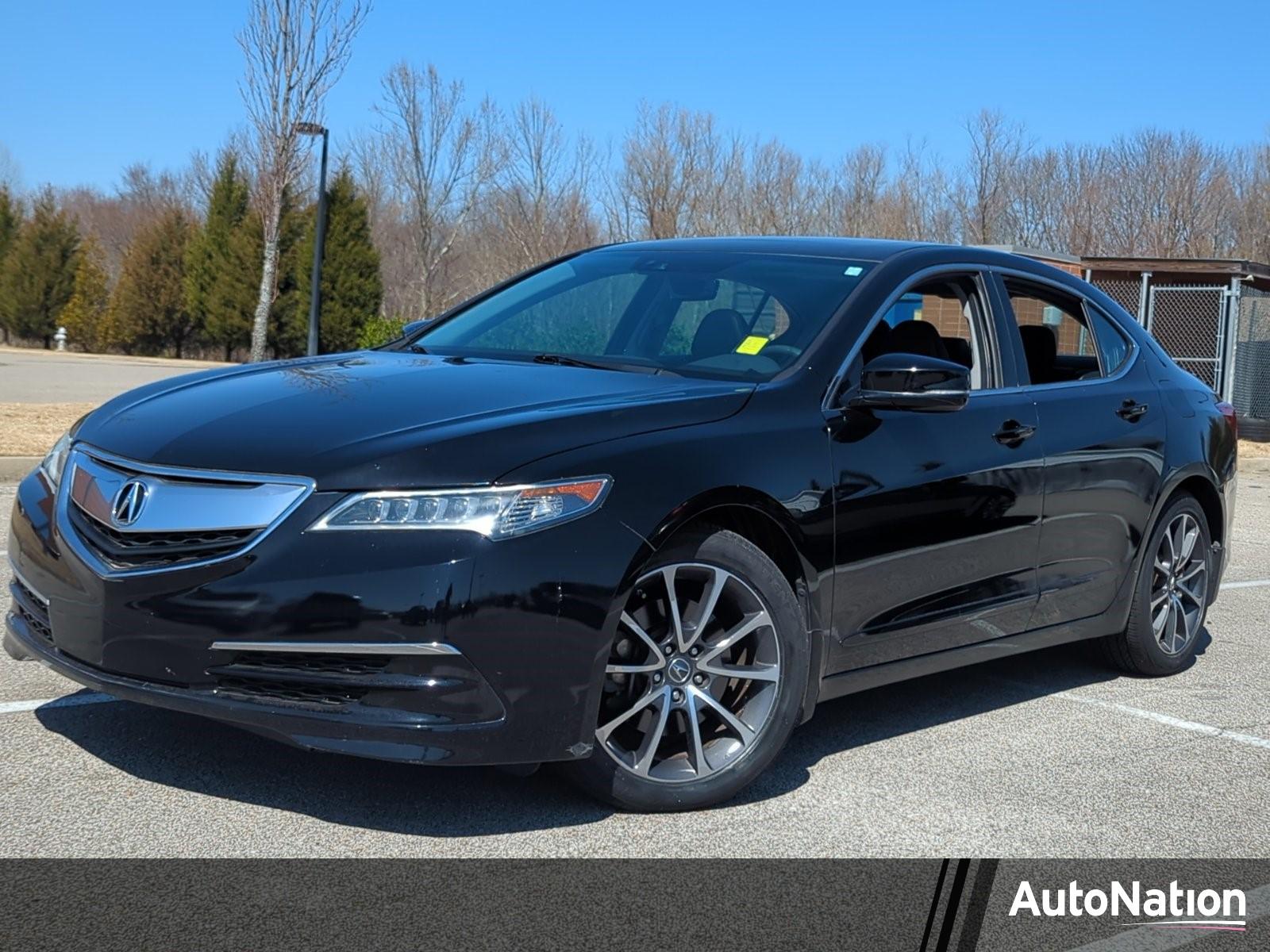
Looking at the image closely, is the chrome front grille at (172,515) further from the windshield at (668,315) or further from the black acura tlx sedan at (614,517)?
the windshield at (668,315)

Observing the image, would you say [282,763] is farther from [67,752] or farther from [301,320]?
[301,320]

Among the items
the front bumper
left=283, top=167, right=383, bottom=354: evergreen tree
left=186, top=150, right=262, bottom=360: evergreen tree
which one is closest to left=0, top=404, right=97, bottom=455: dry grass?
the front bumper

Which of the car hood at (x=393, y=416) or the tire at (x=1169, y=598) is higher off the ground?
the car hood at (x=393, y=416)

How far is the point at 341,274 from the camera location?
39.7m

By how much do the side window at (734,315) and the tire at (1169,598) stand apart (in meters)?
2.02

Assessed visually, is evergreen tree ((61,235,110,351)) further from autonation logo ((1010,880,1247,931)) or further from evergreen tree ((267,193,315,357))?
autonation logo ((1010,880,1247,931))

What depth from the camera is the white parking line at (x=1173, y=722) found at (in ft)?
17.5

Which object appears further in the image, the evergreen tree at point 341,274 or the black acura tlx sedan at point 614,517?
the evergreen tree at point 341,274

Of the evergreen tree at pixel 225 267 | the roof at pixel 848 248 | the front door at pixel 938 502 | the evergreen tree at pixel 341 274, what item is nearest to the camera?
the front door at pixel 938 502

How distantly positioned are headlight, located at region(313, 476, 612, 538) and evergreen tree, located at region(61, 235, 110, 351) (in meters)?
41.2

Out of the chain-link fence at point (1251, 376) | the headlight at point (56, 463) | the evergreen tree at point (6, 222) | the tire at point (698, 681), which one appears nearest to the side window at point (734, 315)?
the tire at point (698, 681)

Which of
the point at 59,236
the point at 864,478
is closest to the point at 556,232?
the point at 59,236

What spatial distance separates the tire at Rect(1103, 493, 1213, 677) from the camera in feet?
19.9

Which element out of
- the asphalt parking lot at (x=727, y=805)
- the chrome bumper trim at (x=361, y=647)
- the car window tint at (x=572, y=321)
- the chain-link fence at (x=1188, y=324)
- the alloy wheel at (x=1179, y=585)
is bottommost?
the asphalt parking lot at (x=727, y=805)
